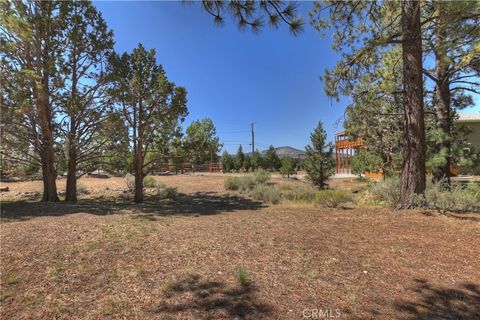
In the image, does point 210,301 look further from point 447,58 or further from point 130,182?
point 130,182

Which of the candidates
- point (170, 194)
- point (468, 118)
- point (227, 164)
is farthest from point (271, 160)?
point (170, 194)

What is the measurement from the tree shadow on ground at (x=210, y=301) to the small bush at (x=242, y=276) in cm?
7

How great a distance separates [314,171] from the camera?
17.2 meters

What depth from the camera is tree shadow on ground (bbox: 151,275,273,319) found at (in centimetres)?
282

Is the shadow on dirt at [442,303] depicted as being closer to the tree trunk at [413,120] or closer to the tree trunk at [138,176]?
the tree trunk at [413,120]

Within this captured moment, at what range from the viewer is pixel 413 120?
725 cm

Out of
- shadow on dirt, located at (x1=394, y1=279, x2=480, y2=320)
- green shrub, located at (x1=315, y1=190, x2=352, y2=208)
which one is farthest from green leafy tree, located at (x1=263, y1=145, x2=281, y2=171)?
shadow on dirt, located at (x1=394, y1=279, x2=480, y2=320)

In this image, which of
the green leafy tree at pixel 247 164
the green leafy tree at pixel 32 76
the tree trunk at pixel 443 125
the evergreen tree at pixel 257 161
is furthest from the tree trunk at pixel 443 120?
the green leafy tree at pixel 247 164

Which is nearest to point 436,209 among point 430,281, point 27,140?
point 430,281

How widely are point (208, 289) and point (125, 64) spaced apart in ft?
34.1

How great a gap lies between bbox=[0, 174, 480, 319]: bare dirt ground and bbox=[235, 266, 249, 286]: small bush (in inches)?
1.5

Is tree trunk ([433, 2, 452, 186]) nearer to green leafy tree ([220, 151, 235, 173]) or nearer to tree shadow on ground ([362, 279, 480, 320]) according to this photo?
tree shadow on ground ([362, 279, 480, 320])

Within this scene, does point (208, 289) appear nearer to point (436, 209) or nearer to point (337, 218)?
point (337, 218)

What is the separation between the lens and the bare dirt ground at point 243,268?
9.61 ft
